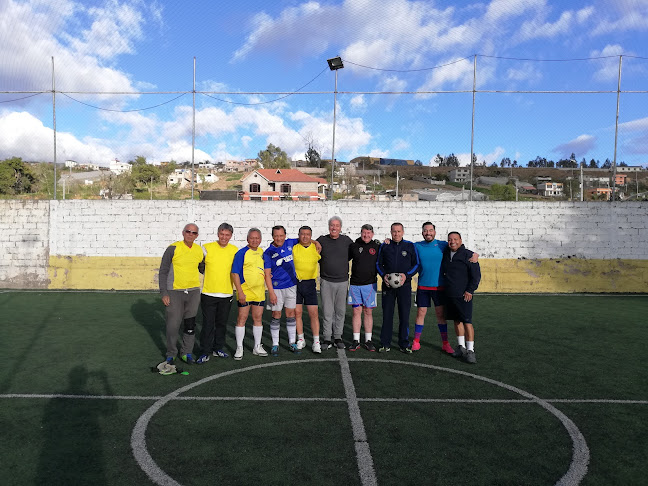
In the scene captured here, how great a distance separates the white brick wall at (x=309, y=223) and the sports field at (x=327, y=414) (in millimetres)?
6121

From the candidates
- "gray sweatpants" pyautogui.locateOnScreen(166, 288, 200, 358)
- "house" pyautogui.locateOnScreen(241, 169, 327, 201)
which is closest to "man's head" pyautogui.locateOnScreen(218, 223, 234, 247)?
"gray sweatpants" pyautogui.locateOnScreen(166, 288, 200, 358)

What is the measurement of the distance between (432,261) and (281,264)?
233 cm

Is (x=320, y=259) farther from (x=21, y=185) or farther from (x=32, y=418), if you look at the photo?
(x=21, y=185)

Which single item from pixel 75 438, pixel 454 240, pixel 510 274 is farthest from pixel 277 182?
pixel 75 438

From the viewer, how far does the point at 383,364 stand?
7.42 meters

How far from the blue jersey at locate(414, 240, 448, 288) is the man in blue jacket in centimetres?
13

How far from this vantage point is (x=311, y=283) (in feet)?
26.2

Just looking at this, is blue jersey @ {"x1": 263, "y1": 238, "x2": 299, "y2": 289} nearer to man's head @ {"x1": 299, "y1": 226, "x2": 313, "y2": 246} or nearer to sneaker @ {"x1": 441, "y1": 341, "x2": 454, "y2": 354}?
man's head @ {"x1": 299, "y1": 226, "x2": 313, "y2": 246}

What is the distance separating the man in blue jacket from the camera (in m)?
7.93

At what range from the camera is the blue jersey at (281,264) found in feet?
25.2

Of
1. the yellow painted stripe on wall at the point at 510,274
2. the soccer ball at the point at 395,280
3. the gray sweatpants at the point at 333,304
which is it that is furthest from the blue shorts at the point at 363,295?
the yellow painted stripe on wall at the point at 510,274

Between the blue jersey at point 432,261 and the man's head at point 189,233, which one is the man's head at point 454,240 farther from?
the man's head at point 189,233

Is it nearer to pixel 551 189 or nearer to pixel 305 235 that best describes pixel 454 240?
pixel 305 235

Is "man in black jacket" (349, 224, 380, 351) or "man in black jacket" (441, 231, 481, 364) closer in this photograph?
"man in black jacket" (441, 231, 481, 364)
